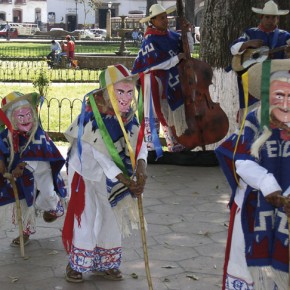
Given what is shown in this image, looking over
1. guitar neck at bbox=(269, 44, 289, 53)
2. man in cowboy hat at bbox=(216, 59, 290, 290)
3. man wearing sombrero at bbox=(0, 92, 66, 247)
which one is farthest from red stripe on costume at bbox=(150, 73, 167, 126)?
man in cowboy hat at bbox=(216, 59, 290, 290)

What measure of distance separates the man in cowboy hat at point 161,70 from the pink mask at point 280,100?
458cm

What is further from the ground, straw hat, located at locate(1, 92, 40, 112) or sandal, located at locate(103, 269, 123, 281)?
straw hat, located at locate(1, 92, 40, 112)

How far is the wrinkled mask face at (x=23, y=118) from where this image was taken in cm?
576

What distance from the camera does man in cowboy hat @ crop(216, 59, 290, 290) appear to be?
4016mm

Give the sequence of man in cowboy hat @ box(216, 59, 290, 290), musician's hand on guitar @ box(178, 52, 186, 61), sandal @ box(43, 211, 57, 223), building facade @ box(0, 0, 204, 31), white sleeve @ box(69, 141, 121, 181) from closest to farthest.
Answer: man in cowboy hat @ box(216, 59, 290, 290) < white sleeve @ box(69, 141, 121, 181) < sandal @ box(43, 211, 57, 223) < musician's hand on guitar @ box(178, 52, 186, 61) < building facade @ box(0, 0, 204, 31)

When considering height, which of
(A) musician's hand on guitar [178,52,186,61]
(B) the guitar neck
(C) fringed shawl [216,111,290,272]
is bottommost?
(C) fringed shawl [216,111,290,272]

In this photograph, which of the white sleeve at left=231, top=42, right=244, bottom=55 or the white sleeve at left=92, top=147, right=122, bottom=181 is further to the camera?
the white sleeve at left=231, top=42, right=244, bottom=55

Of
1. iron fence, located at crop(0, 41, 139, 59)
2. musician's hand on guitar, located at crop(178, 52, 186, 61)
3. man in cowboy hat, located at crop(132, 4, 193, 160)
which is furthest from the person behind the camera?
iron fence, located at crop(0, 41, 139, 59)

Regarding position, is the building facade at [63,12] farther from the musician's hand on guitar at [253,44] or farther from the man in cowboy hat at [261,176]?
the man in cowboy hat at [261,176]

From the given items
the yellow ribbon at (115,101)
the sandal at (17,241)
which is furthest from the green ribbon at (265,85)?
the sandal at (17,241)

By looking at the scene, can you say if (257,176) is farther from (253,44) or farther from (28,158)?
(253,44)

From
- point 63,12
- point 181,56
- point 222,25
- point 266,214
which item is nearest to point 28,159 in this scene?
point 266,214

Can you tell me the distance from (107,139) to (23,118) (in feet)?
3.48

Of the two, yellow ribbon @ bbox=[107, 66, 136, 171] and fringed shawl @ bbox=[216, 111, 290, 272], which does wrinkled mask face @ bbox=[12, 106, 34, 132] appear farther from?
fringed shawl @ bbox=[216, 111, 290, 272]
